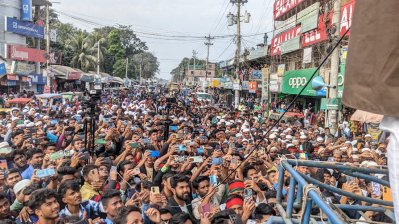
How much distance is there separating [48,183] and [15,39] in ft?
99.0

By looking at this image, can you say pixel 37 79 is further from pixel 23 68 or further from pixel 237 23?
pixel 237 23

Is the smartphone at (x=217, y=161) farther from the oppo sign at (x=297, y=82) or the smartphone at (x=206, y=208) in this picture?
the oppo sign at (x=297, y=82)

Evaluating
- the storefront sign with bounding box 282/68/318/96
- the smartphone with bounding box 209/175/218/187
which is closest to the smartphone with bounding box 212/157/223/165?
the smartphone with bounding box 209/175/218/187

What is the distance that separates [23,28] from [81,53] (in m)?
16.0

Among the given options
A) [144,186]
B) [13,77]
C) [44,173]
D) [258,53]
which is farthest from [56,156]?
[258,53]

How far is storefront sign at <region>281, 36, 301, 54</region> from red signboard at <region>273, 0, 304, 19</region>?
306 cm

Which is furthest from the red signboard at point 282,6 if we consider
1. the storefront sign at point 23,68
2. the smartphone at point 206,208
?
the smartphone at point 206,208

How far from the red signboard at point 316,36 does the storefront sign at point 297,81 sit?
1426mm

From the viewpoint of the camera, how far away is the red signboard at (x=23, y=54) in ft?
98.0

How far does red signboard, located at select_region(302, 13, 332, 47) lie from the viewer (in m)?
18.4

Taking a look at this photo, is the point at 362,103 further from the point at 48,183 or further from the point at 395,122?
the point at 48,183

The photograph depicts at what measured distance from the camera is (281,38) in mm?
26656

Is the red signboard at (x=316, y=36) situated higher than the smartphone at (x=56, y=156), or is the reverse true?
the red signboard at (x=316, y=36)

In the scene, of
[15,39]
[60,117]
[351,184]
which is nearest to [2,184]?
[351,184]
